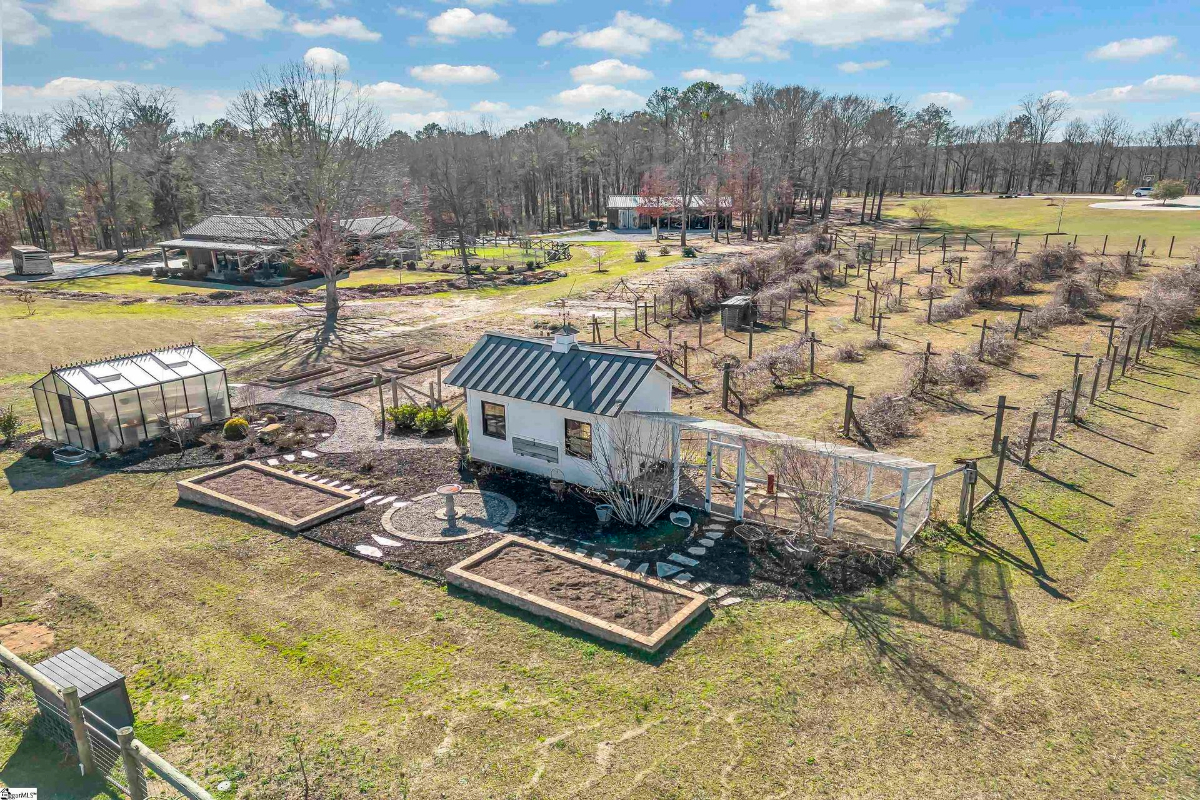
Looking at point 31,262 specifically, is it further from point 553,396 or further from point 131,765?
point 131,765

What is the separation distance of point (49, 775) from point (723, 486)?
13.1 m

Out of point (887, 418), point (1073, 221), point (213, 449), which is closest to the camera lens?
point (213, 449)

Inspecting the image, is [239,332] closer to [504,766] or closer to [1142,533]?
[504,766]

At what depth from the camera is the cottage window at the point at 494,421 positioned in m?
18.6

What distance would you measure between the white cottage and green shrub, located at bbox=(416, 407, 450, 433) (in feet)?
9.21

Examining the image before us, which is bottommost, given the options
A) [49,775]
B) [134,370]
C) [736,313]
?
[49,775]

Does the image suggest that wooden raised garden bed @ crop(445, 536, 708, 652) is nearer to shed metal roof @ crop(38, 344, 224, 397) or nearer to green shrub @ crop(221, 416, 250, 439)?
green shrub @ crop(221, 416, 250, 439)

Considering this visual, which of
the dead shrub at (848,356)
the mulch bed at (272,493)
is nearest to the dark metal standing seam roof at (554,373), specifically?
the mulch bed at (272,493)

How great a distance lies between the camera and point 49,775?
8.52m

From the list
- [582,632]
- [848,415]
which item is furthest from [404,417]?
[848,415]

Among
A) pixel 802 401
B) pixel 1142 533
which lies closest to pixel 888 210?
pixel 802 401

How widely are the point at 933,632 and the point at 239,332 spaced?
3671cm

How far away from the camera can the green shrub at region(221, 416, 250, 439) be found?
69.6 ft

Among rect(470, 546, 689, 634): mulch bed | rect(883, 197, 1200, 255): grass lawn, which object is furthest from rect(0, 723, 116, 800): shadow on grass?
rect(883, 197, 1200, 255): grass lawn
